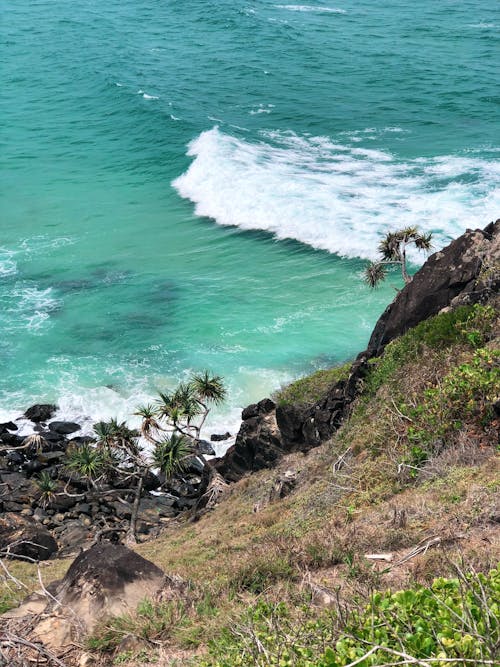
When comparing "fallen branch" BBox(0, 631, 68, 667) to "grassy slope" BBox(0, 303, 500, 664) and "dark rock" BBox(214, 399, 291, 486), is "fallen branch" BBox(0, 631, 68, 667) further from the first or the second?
"dark rock" BBox(214, 399, 291, 486)

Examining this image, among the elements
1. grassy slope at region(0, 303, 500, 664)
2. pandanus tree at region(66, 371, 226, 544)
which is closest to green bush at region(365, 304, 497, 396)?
grassy slope at region(0, 303, 500, 664)

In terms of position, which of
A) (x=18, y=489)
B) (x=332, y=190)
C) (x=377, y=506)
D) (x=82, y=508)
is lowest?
(x=82, y=508)

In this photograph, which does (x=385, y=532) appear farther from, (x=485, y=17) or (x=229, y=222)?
(x=485, y=17)

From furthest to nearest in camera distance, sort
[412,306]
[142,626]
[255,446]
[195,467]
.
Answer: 1. [195,467]
2. [255,446]
3. [412,306]
4. [142,626]

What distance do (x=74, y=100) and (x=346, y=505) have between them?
69526 millimetres

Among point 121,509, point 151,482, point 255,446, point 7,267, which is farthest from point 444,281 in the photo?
point 7,267

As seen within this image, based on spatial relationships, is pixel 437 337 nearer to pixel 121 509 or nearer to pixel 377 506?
pixel 377 506

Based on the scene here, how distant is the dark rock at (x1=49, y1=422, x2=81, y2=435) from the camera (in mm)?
32688

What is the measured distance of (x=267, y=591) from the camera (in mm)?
10828

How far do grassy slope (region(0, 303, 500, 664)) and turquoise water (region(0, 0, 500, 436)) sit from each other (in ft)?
46.2

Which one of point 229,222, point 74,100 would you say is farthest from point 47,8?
point 229,222

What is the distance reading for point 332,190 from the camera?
52.9m

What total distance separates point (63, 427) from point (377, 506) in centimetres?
2187

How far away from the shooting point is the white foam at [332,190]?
46938 millimetres
